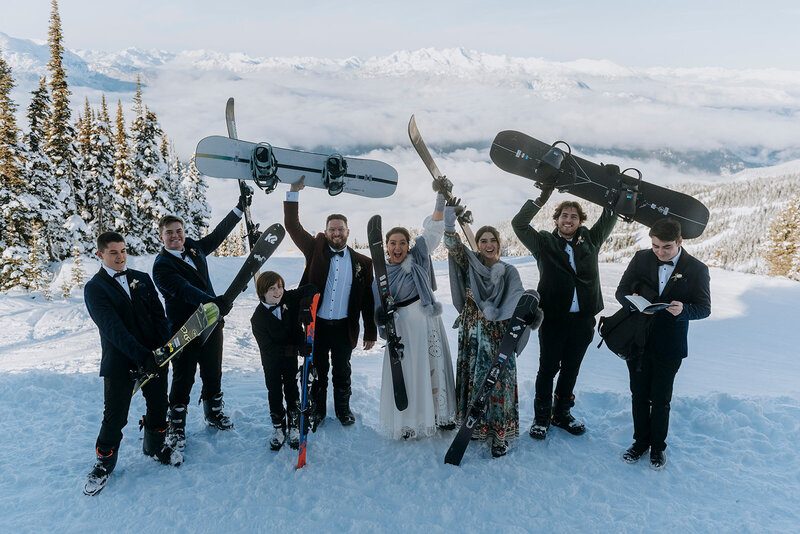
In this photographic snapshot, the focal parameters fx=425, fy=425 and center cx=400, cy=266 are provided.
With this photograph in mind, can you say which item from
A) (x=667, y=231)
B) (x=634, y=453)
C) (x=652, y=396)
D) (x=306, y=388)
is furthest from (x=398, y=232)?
(x=634, y=453)

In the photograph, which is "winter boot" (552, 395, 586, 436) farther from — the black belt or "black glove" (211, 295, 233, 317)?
"black glove" (211, 295, 233, 317)

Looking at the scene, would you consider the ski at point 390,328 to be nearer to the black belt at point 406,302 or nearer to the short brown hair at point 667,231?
the black belt at point 406,302

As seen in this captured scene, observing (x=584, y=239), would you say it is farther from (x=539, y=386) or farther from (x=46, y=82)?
(x=46, y=82)

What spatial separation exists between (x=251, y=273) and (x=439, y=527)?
112 inches

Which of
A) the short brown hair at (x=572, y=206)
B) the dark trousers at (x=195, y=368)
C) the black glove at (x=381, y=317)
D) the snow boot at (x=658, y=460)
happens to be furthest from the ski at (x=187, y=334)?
the snow boot at (x=658, y=460)

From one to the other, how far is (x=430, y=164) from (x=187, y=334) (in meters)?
3.20

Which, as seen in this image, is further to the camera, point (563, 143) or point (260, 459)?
point (563, 143)

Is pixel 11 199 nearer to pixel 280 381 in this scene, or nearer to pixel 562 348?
pixel 280 381

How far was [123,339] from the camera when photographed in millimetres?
3367

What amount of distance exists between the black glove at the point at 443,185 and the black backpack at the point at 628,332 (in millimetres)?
1928

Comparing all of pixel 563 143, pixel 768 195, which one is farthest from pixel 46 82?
pixel 768 195

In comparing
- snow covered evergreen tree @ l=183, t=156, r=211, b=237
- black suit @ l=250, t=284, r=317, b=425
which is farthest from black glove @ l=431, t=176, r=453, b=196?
snow covered evergreen tree @ l=183, t=156, r=211, b=237

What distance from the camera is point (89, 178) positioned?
2620cm

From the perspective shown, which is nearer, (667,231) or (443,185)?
(667,231)
